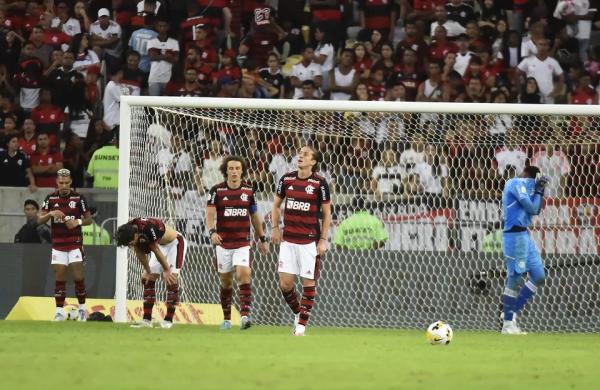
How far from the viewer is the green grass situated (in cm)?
880

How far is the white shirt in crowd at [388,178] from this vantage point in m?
17.0

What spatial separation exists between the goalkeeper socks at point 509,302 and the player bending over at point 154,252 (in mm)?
3832

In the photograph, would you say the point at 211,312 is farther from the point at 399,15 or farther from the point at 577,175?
the point at 399,15

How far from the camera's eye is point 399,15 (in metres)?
24.0

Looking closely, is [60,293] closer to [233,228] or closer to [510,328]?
[233,228]

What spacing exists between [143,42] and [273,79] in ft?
8.53

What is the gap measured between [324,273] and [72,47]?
846 centimetres

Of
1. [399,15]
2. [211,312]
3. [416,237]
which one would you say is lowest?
[211,312]

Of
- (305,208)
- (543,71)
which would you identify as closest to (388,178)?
(305,208)

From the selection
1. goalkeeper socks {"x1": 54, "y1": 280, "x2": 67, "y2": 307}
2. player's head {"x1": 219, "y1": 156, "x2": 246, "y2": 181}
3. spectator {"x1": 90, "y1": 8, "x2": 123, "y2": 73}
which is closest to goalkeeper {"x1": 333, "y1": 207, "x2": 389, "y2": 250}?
player's head {"x1": 219, "y1": 156, "x2": 246, "y2": 181}

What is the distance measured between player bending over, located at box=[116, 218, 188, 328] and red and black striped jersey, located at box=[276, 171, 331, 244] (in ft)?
4.33

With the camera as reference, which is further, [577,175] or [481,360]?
[577,175]

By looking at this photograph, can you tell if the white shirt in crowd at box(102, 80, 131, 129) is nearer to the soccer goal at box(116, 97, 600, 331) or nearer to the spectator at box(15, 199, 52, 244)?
the spectator at box(15, 199, 52, 244)

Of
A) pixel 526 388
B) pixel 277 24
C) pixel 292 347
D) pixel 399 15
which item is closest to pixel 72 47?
pixel 277 24
